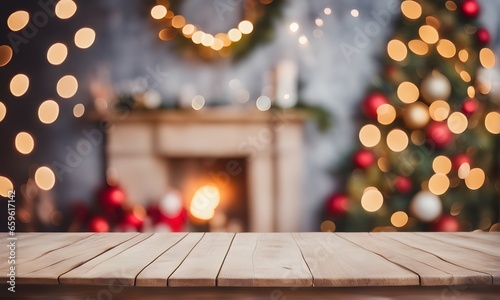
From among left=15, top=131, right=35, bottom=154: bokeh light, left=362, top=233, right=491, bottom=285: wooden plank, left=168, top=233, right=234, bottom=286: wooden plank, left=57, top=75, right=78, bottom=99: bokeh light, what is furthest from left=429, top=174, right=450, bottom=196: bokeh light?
left=15, top=131, right=35, bottom=154: bokeh light

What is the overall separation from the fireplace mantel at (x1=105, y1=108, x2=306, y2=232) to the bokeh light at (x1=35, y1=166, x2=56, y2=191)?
309 millimetres

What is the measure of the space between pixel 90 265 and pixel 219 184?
64.5 inches

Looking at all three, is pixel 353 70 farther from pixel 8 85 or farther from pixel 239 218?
pixel 8 85

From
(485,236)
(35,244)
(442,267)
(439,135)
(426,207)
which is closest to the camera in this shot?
(442,267)

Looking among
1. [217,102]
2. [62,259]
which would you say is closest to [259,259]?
[62,259]

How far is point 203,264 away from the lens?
3.69ft

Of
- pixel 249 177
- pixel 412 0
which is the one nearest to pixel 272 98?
pixel 249 177

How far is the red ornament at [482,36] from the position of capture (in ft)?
8.40

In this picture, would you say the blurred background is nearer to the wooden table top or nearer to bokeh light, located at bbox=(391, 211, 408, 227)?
bokeh light, located at bbox=(391, 211, 408, 227)

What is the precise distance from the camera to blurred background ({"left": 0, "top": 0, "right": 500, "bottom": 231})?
8.50 feet

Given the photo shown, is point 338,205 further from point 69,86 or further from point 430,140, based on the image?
point 69,86

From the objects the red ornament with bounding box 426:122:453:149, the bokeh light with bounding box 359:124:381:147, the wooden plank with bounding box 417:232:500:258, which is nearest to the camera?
the wooden plank with bounding box 417:232:500:258

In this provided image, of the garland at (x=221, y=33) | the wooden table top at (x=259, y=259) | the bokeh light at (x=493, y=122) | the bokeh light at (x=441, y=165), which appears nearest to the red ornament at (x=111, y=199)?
the garland at (x=221, y=33)

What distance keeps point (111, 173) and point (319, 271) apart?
6.01 feet
